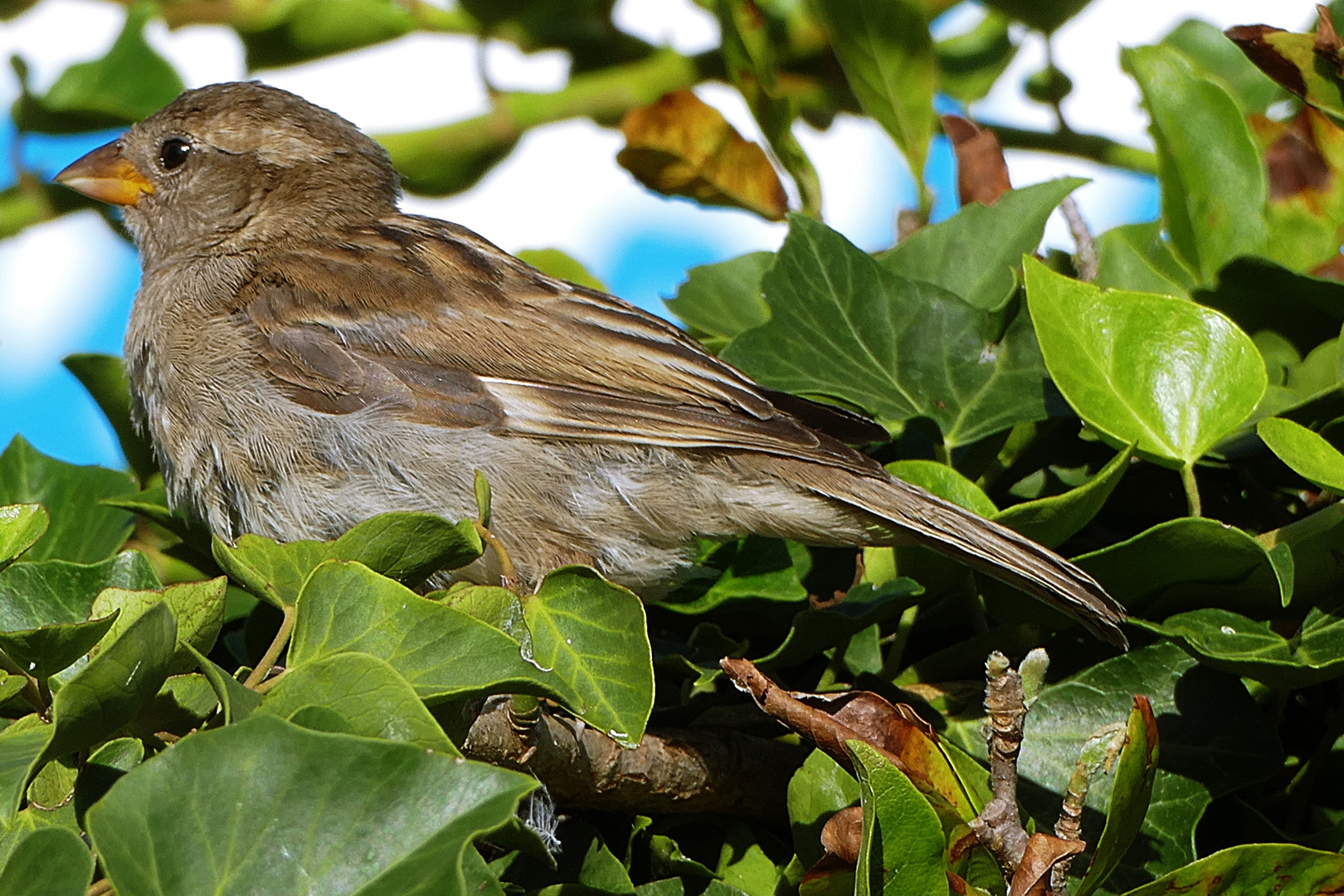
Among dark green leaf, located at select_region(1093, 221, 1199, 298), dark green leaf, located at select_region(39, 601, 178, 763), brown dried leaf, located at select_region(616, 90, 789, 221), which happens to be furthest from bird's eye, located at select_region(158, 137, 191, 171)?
dark green leaf, located at select_region(39, 601, 178, 763)

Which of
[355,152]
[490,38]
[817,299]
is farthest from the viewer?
[355,152]

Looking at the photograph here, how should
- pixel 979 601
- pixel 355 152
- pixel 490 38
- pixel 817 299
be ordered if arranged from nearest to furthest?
1. pixel 979 601
2. pixel 817 299
3. pixel 490 38
4. pixel 355 152

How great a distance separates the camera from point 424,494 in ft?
9.53

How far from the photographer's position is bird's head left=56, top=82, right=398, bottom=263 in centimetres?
394

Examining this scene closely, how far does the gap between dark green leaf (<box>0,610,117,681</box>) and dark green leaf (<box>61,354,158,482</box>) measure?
131cm

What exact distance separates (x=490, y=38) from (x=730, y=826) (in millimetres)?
2481

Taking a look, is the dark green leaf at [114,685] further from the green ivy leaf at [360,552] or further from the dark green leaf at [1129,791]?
the dark green leaf at [1129,791]

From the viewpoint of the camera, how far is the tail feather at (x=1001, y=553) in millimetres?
1814

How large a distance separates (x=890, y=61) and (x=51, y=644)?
2.02m

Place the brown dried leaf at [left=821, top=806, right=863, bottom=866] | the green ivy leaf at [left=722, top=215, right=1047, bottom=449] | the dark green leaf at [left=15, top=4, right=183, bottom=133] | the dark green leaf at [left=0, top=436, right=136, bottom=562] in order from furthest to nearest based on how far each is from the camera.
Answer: the dark green leaf at [left=15, top=4, right=183, bottom=133] → the dark green leaf at [left=0, top=436, right=136, bottom=562] → the green ivy leaf at [left=722, top=215, right=1047, bottom=449] → the brown dried leaf at [left=821, top=806, right=863, bottom=866]

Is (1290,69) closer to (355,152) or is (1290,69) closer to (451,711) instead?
(451,711)

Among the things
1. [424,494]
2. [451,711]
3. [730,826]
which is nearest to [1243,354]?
[730,826]

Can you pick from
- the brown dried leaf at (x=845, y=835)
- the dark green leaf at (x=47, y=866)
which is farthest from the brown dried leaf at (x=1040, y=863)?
the dark green leaf at (x=47, y=866)

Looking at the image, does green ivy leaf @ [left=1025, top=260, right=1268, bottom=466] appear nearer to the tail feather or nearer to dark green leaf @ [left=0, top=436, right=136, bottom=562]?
the tail feather
